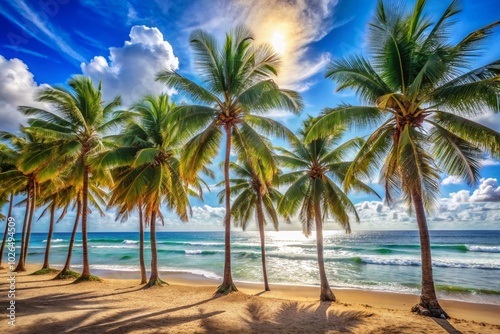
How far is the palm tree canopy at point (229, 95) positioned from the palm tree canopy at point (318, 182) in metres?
1.70

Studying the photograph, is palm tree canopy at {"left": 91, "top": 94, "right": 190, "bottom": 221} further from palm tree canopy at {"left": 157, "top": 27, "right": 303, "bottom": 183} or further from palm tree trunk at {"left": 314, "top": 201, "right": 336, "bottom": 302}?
palm tree trunk at {"left": 314, "top": 201, "right": 336, "bottom": 302}

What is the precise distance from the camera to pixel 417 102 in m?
8.03

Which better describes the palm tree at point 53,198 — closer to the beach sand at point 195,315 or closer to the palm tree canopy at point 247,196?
the beach sand at point 195,315

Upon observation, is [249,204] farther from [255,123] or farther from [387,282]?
[387,282]

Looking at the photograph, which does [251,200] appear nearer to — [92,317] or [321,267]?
[321,267]

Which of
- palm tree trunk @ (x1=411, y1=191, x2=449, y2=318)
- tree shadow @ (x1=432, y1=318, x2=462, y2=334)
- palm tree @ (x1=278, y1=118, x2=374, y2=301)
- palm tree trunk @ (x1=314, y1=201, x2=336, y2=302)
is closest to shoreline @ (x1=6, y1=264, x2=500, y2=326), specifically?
palm tree trunk @ (x1=314, y1=201, x2=336, y2=302)

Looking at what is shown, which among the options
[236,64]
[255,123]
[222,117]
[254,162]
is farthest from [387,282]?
[236,64]

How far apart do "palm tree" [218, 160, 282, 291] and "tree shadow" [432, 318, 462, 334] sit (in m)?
8.03

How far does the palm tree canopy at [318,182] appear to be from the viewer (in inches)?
440

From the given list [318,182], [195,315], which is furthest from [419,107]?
[195,315]

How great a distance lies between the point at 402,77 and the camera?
8.00m

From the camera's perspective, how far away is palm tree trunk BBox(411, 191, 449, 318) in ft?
25.1

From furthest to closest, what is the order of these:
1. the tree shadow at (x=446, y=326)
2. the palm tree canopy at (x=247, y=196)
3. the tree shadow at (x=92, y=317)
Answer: the palm tree canopy at (x=247, y=196) < the tree shadow at (x=446, y=326) < the tree shadow at (x=92, y=317)

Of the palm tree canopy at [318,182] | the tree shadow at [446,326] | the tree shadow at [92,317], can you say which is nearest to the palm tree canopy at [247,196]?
the palm tree canopy at [318,182]
